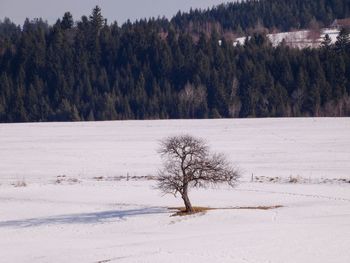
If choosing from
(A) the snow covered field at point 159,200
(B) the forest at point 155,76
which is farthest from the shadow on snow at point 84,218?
(B) the forest at point 155,76

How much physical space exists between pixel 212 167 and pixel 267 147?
98.1 feet

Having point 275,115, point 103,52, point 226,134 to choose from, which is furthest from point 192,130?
point 103,52

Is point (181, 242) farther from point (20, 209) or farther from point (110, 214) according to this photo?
point (20, 209)

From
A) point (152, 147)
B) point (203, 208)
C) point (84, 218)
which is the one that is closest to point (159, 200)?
point (203, 208)

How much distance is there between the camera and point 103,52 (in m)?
150

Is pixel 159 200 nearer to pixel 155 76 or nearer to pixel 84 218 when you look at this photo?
pixel 84 218

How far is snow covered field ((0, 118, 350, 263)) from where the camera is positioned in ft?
98.5

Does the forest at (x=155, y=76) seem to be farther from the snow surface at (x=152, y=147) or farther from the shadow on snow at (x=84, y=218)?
the shadow on snow at (x=84, y=218)

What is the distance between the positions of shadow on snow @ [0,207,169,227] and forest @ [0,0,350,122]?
80.2 metres

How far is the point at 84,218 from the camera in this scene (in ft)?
135

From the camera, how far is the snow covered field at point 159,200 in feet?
98.5

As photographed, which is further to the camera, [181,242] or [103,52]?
[103,52]

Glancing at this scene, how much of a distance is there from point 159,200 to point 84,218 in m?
7.57

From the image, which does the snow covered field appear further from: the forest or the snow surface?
the forest
